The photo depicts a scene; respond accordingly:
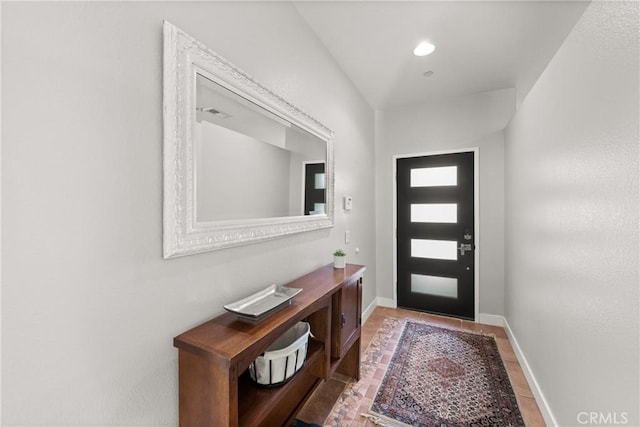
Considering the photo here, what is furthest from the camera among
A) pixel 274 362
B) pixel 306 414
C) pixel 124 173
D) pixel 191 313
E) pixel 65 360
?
pixel 306 414

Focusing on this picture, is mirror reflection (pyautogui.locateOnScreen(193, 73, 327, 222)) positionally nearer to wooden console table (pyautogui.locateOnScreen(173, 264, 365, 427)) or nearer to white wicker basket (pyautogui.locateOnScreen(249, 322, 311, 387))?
wooden console table (pyautogui.locateOnScreen(173, 264, 365, 427))

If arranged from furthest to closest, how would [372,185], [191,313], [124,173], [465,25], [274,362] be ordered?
[372,185] → [465,25] → [274,362] → [191,313] → [124,173]

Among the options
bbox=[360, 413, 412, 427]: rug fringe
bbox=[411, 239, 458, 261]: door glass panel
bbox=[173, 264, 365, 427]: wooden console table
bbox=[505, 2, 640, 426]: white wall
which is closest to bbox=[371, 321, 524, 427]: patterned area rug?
bbox=[360, 413, 412, 427]: rug fringe

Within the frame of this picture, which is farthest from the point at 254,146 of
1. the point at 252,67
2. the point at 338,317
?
the point at 338,317

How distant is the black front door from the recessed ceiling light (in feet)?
4.46

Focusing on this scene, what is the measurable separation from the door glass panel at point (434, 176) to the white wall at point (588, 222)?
47.8 inches

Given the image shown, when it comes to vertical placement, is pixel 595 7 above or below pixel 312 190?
above

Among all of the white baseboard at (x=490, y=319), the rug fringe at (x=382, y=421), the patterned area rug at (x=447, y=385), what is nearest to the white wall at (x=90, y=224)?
the rug fringe at (x=382, y=421)

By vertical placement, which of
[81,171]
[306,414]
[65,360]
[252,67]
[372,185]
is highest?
[252,67]

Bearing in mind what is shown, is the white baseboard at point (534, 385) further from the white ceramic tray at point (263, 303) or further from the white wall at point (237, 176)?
the white wall at point (237, 176)

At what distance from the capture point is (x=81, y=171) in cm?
80

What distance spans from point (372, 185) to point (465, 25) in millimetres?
1887

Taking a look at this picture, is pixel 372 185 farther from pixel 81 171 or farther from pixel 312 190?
pixel 81 171

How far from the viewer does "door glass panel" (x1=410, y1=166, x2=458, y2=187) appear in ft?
10.7
